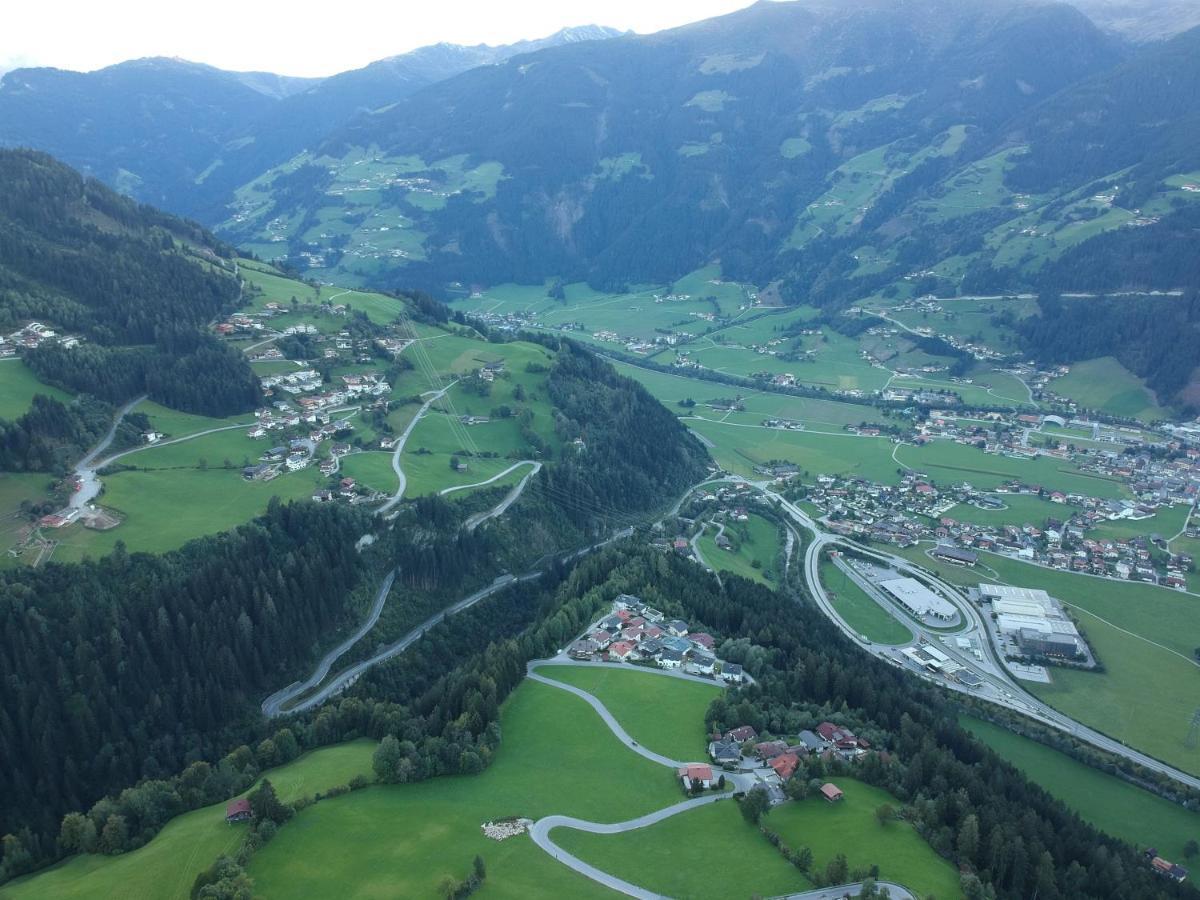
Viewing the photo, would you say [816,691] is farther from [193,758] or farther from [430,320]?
[430,320]

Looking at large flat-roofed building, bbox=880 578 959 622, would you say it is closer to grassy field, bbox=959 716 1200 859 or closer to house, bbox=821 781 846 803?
grassy field, bbox=959 716 1200 859

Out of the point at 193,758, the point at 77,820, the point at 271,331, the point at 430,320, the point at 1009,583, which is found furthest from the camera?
the point at 430,320

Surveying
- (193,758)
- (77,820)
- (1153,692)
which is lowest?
(1153,692)

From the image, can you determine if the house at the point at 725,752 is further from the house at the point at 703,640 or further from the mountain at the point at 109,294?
the mountain at the point at 109,294

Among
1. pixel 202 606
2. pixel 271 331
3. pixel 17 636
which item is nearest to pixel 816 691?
pixel 202 606

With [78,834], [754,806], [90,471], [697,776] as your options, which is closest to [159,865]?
[78,834]

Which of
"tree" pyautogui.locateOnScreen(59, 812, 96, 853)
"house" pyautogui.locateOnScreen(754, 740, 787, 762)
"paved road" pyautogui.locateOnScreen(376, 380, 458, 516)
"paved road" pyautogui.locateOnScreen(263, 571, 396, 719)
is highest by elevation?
"paved road" pyautogui.locateOnScreen(376, 380, 458, 516)

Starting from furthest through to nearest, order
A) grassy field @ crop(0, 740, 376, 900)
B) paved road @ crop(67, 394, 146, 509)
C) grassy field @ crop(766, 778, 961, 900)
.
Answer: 1. paved road @ crop(67, 394, 146, 509)
2. grassy field @ crop(766, 778, 961, 900)
3. grassy field @ crop(0, 740, 376, 900)

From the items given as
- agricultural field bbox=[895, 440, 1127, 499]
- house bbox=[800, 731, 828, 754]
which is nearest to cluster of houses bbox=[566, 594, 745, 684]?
house bbox=[800, 731, 828, 754]
